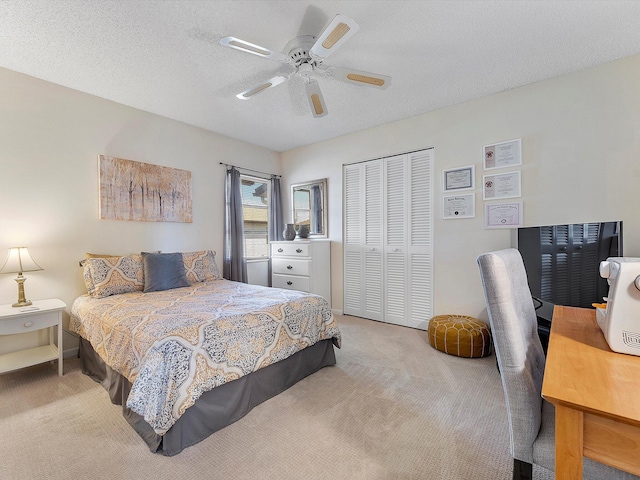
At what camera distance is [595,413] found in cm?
61

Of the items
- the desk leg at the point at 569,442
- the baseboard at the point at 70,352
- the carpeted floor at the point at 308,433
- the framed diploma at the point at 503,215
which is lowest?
the carpeted floor at the point at 308,433

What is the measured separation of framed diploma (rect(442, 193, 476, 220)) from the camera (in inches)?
121

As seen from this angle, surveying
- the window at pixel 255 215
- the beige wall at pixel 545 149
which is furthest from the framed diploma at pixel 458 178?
the window at pixel 255 215

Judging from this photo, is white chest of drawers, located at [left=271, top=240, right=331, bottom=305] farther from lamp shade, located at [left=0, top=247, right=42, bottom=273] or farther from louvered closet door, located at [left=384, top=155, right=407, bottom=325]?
lamp shade, located at [left=0, top=247, right=42, bottom=273]

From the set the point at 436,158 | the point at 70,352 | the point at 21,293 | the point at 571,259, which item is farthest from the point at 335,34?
the point at 70,352

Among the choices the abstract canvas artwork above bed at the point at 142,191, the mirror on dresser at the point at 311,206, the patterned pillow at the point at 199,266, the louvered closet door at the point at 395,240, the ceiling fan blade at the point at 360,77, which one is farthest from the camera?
the mirror on dresser at the point at 311,206

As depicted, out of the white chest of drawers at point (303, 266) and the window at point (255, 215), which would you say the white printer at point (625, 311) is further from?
the window at point (255, 215)

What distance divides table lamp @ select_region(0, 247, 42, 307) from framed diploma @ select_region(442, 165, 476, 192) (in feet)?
12.8

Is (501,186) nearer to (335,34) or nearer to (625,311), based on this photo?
(335,34)

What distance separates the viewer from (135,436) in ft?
5.40

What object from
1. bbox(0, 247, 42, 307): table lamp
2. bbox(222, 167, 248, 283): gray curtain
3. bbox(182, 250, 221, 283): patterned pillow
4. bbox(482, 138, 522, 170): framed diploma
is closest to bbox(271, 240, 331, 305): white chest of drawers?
bbox(222, 167, 248, 283): gray curtain

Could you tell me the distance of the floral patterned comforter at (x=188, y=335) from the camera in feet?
4.85

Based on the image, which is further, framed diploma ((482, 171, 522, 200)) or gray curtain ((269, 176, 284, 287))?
gray curtain ((269, 176, 284, 287))

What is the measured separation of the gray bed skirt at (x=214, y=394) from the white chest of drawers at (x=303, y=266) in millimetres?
1542
